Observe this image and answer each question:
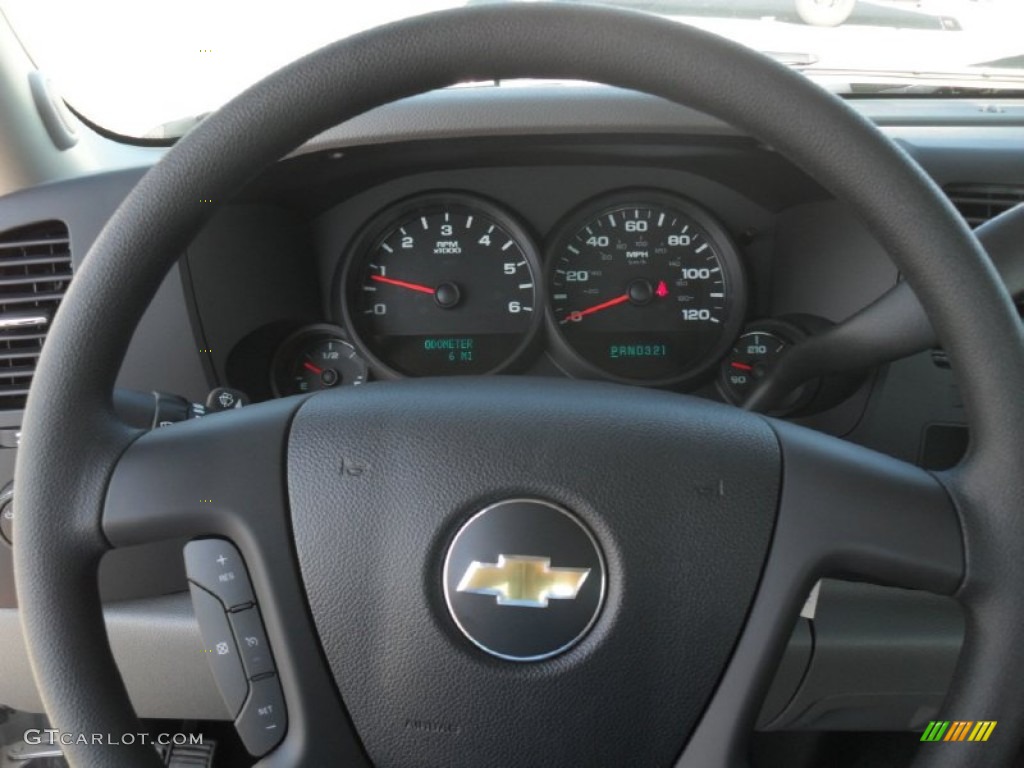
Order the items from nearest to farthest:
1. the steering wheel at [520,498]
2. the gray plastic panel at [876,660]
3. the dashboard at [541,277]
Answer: the steering wheel at [520,498] → the gray plastic panel at [876,660] → the dashboard at [541,277]

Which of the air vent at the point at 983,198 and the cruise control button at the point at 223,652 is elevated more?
the air vent at the point at 983,198

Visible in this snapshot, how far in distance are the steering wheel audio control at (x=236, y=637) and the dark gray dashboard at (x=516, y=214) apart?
19.7 inches

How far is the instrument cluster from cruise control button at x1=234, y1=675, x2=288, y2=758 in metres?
1.26

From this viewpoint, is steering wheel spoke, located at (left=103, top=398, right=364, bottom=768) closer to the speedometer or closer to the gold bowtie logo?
the gold bowtie logo

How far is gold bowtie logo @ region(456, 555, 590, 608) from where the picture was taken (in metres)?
1.00

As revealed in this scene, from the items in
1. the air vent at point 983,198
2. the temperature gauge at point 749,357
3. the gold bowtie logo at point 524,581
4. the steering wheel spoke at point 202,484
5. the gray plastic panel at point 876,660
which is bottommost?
the gray plastic panel at point 876,660

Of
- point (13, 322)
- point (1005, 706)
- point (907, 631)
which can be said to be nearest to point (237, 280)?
point (13, 322)

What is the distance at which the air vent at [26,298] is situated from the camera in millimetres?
1748

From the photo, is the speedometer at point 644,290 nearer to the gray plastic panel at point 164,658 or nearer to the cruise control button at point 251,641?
the gray plastic panel at point 164,658

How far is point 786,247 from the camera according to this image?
2195 mm

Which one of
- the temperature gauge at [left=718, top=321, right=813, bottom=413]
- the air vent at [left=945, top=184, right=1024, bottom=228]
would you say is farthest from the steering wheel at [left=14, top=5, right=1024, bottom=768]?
the temperature gauge at [left=718, top=321, right=813, bottom=413]

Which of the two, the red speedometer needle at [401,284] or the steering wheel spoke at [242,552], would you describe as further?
the red speedometer needle at [401,284]

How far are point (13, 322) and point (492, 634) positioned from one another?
1.15m

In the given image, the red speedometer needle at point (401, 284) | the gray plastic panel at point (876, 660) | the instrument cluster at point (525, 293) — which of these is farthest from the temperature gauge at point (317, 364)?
the gray plastic panel at point (876, 660)
